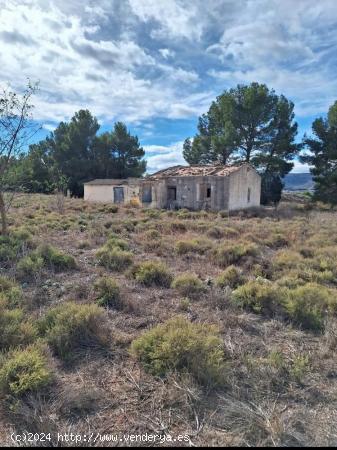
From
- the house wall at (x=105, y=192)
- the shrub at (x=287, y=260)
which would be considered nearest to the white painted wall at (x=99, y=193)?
the house wall at (x=105, y=192)

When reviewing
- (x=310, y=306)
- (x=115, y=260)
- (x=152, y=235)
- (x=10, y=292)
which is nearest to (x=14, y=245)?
(x=115, y=260)

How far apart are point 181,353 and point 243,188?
73.1 ft

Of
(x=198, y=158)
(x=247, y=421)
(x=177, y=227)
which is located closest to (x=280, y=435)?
(x=247, y=421)

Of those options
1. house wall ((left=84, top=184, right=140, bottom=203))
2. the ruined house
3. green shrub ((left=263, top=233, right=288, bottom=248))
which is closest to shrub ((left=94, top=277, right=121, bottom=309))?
green shrub ((left=263, top=233, right=288, bottom=248))

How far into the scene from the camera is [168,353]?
3.20 meters

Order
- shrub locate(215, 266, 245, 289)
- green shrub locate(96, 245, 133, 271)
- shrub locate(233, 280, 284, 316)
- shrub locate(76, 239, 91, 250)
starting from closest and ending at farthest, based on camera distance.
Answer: shrub locate(233, 280, 284, 316)
shrub locate(215, 266, 245, 289)
green shrub locate(96, 245, 133, 271)
shrub locate(76, 239, 91, 250)

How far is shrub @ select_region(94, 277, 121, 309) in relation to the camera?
4.86 metres

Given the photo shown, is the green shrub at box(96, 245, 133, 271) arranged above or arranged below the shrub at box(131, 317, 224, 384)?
above

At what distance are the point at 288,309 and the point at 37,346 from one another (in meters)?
3.34

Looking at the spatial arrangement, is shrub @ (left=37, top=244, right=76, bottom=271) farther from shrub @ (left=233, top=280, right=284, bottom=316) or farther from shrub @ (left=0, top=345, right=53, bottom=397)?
shrub @ (left=0, top=345, right=53, bottom=397)

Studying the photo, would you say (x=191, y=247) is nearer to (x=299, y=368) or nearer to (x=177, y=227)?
(x=177, y=227)

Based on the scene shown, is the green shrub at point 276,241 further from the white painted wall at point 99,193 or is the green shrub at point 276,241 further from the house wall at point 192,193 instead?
the white painted wall at point 99,193

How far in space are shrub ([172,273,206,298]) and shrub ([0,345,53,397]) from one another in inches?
106

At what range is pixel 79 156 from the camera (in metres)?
39.4
